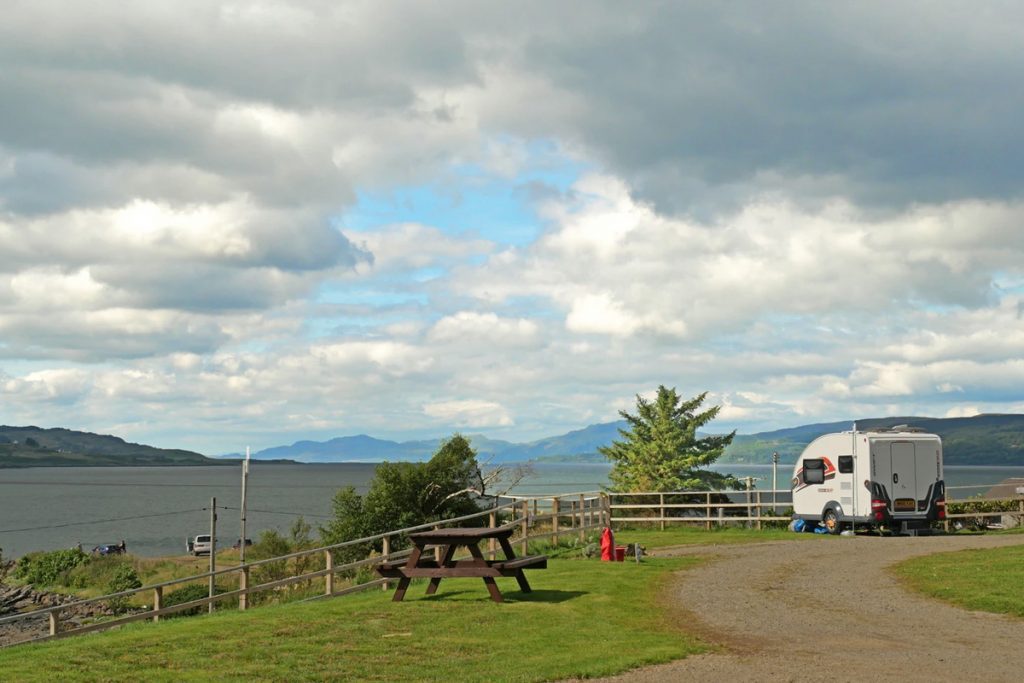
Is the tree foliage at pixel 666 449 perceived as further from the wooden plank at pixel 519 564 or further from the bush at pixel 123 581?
the wooden plank at pixel 519 564

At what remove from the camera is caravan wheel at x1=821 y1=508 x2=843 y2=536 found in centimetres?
3111

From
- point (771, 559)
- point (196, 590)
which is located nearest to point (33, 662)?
point (771, 559)

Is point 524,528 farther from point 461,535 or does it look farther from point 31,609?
point 31,609

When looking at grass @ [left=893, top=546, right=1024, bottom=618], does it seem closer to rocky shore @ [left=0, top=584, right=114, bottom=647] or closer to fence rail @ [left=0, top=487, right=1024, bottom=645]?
fence rail @ [left=0, top=487, right=1024, bottom=645]

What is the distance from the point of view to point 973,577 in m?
19.2

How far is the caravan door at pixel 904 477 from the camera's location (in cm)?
3005

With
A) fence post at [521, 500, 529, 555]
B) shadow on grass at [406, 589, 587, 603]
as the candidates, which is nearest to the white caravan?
fence post at [521, 500, 529, 555]

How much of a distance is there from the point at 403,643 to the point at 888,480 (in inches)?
838

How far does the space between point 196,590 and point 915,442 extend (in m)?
34.4

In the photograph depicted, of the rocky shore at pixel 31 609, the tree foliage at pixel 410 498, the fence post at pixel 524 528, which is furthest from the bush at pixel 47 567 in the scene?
the fence post at pixel 524 528

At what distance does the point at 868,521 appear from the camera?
30.0 metres

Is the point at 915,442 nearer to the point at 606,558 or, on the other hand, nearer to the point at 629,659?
the point at 606,558

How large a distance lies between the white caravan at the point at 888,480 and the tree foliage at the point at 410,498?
1863 centimetres

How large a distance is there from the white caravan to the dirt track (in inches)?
265
